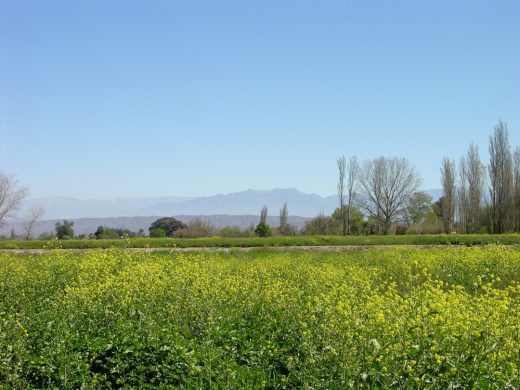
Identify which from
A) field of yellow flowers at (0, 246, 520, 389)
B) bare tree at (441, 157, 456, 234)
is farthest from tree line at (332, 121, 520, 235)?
field of yellow flowers at (0, 246, 520, 389)

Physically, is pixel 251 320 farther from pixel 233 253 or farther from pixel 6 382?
pixel 233 253

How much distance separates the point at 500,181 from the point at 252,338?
50.3 meters

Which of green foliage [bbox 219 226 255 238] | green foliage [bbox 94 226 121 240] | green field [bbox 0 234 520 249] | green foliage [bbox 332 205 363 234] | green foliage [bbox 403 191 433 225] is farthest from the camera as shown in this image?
green foliage [bbox 403 191 433 225]

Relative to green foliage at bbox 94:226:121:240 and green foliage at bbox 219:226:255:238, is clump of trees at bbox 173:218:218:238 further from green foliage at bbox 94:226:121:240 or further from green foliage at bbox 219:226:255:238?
green foliage at bbox 94:226:121:240

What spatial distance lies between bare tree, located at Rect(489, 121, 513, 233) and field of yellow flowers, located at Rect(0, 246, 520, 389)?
4642 centimetres

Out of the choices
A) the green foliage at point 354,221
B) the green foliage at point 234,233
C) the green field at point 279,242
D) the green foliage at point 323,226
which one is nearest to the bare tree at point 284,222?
the green foliage at point 323,226

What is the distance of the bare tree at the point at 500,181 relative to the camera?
52156 millimetres

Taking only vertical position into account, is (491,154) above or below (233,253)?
above

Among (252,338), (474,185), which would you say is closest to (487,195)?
(474,185)

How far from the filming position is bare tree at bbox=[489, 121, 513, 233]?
52156 mm

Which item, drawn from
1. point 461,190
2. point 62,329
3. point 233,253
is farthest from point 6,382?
point 461,190

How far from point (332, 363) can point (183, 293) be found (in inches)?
148

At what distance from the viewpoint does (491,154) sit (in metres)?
53.6

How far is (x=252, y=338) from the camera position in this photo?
26.5ft
